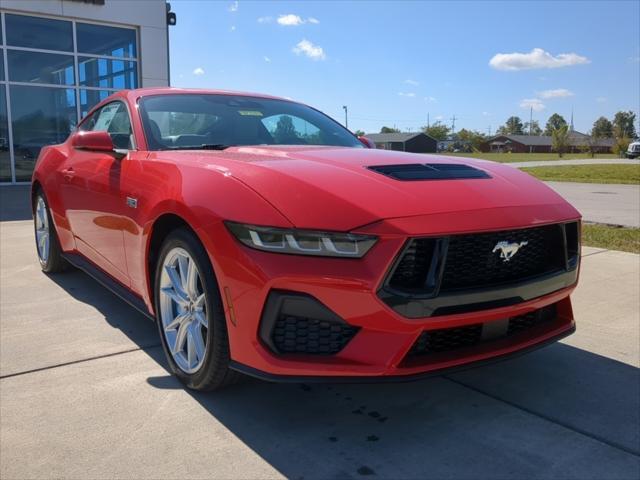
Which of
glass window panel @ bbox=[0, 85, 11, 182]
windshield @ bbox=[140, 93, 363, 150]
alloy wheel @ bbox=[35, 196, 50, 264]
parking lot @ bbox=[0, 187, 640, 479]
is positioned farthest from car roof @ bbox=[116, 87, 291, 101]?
glass window panel @ bbox=[0, 85, 11, 182]

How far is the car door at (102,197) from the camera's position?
3.26 m

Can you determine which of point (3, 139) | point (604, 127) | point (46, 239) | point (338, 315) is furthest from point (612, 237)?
point (604, 127)

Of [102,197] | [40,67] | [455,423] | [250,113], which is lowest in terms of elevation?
[455,423]

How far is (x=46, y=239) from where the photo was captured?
16.0ft

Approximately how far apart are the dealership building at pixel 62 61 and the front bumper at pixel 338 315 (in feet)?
40.7

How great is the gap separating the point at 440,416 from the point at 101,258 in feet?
7.78

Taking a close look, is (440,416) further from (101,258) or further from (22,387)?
(101,258)

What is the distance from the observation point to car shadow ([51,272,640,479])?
2115 millimetres

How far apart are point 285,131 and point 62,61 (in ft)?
41.7

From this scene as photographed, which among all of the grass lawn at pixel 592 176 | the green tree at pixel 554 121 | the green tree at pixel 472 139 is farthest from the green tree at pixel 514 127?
the grass lawn at pixel 592 176

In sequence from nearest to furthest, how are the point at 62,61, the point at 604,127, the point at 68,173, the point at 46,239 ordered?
the point at 68,173 → the point at 46,239 → the point at 62,61 → the point at 604,127

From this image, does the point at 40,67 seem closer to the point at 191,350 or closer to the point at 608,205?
the point at 608,205

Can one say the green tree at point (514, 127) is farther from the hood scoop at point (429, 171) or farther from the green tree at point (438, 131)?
the hood scoop at point (429, 171)

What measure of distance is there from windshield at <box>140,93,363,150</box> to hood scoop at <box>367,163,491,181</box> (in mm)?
1124
